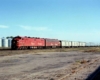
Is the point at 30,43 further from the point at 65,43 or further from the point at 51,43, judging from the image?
the point at 65,43

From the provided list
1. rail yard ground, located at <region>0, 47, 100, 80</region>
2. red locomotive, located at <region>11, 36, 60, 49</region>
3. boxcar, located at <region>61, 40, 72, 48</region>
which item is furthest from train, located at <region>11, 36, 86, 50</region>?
rail yard ground, located at <region>0, 47, 100, 80</region>

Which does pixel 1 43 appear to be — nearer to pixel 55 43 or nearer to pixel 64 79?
pixel 55 43

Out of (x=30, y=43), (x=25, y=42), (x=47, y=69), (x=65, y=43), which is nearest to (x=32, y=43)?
(x=30, y=43)

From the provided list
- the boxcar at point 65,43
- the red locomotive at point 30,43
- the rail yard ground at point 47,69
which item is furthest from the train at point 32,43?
the rail yard ground at point 47,69

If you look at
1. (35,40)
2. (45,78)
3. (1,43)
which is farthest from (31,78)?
(1,43)

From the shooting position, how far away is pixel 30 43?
68.1 meters

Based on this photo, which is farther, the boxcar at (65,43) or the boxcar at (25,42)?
the boxcar at (65,43)

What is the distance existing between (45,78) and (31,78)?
31.5 inches

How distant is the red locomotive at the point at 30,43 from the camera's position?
206 ft

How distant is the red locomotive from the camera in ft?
206

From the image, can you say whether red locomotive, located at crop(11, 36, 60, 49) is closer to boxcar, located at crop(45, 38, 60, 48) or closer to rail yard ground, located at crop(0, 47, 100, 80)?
boxcar, located at crop(45, 38, 60, 48)

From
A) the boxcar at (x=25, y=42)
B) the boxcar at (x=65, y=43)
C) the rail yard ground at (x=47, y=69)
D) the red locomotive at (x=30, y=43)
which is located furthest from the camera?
the boxcar at (x=65, y=43)

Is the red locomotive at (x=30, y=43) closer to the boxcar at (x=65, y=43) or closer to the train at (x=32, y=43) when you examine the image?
the train at (x=32, y=43)

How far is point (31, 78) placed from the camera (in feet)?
46.5
